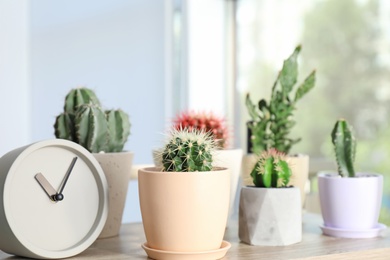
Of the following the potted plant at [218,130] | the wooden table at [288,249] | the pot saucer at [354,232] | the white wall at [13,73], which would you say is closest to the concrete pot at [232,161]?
the potted plant at [218,130]

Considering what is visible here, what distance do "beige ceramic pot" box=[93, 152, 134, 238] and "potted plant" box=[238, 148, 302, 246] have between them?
0.24 meters

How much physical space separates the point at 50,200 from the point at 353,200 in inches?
23.2

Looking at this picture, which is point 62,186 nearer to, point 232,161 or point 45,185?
point 45,185

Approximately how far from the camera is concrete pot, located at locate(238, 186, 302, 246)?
1.07 metres

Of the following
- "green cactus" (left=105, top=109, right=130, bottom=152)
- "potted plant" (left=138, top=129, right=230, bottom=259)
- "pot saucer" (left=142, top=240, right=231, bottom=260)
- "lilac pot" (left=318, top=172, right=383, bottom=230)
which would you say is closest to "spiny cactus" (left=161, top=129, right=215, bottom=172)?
"potted plant" (left=138, top=129, right=230, bottom=259)

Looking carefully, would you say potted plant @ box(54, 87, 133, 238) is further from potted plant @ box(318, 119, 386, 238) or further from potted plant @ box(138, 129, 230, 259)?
potted plant @ box(318, 119, 386, 238)

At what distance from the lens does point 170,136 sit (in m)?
0.97

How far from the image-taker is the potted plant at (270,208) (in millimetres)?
1068

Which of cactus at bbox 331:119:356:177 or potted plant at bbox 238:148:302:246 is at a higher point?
cactus at bbox 331:119:356:177

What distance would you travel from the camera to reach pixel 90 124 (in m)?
1.11

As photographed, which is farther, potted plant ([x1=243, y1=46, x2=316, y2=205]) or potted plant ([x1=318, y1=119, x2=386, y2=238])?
potted plant ([x1=243, y1=46, x2=316, y2=205])

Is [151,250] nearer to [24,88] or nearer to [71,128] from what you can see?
[71,128]

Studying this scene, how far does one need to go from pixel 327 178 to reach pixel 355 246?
16 centimetres

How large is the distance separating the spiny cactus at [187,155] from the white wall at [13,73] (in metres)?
1.41
